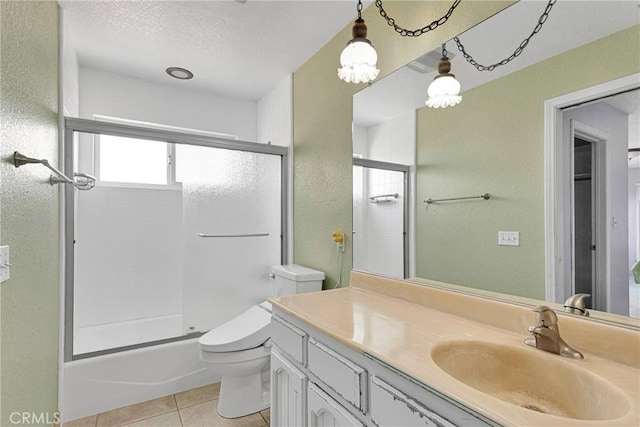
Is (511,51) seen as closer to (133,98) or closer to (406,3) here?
(406,3)

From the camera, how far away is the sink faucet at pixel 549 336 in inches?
33.3

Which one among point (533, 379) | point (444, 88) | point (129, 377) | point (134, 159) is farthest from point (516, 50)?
point (134, 159)

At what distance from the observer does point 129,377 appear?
2.08m

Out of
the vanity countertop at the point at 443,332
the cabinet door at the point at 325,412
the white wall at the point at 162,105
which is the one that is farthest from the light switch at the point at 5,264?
the white wall at the point at 162,105

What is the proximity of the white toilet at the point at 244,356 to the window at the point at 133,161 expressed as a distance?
165cm

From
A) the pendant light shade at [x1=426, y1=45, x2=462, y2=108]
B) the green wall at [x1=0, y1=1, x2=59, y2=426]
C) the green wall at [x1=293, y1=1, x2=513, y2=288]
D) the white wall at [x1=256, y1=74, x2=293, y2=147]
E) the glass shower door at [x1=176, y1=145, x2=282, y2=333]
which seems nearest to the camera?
the green wall at [x1=0, y1=1, x2=59, y2=426]

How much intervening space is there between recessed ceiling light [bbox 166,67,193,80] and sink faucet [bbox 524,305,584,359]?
285 centimetres

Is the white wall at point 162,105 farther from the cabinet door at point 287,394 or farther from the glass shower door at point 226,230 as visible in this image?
the cabinet door at point 287,394

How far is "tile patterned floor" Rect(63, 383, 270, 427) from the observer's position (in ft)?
6.18

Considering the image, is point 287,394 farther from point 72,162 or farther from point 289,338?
point 72,162

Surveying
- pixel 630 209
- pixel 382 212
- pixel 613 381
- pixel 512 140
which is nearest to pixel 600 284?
pixel 630 209

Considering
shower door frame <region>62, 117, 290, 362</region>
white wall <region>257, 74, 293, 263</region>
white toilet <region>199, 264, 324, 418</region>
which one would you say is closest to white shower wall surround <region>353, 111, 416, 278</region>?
white toilet <region>199, 264, 324, 418</region>

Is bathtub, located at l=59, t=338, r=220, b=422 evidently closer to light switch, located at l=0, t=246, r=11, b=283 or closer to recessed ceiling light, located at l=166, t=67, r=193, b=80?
light switch, located at l=0, t=246, r=11, b=283

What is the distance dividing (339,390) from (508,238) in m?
0.80
